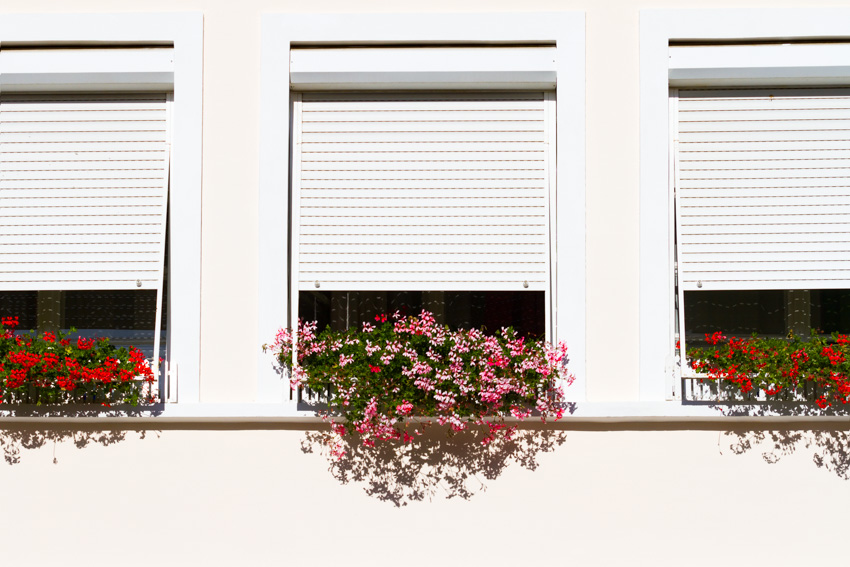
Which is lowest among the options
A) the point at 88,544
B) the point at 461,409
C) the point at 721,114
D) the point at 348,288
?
the point at 88,544

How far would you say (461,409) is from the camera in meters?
4.63

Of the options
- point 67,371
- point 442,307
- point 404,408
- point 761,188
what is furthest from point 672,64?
point 67,371

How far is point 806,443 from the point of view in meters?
4.83

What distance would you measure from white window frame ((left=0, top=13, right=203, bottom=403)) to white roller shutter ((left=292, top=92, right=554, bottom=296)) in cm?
58

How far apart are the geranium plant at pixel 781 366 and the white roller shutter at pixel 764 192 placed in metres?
0.37

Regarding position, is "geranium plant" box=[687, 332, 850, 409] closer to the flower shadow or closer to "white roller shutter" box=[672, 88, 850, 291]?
"white roller shutter" box=[672, 88, 850, 291]

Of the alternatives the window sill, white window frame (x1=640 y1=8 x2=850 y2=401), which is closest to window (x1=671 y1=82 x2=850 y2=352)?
white window frame (x1=640 y1=8 x2=850 y2=401)

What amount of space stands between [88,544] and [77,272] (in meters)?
1.55

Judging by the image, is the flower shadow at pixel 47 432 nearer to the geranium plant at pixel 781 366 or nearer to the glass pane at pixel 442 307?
the glass pane at pixel 442 307

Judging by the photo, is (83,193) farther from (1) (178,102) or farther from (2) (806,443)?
(2) (806,443)

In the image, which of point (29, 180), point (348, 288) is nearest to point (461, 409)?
point (348, 288)

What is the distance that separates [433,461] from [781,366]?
195cm

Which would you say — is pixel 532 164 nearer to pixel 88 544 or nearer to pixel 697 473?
pixel 697 473

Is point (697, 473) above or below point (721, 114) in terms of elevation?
below
